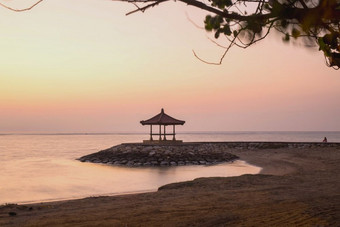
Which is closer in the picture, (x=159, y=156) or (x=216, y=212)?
(x=216, y=212)

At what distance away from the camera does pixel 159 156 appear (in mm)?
26188

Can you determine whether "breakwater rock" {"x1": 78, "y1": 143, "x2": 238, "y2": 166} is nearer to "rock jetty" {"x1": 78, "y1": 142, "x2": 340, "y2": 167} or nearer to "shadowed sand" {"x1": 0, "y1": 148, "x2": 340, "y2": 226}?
"rock jetty" {"x1": 78, "y1": 142, "x2": 340, "y2": 167}

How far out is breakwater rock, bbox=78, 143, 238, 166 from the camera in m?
25.4

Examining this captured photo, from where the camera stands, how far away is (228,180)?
40.1ft

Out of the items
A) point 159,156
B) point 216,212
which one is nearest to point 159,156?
point 159,156

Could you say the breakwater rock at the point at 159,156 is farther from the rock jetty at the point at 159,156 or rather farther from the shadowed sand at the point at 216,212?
the shadowed sand at the point at 216,212

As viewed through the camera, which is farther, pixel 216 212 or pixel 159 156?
pixel 159 156

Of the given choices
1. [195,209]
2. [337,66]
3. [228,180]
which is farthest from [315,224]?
[228,180]

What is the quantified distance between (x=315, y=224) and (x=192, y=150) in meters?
23.0

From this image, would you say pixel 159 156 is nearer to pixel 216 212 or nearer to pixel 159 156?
pixel 159 156

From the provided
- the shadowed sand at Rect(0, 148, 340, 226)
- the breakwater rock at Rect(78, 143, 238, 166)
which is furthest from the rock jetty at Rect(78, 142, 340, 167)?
the shadowed sand at Rect(0, 148, 340, 226)

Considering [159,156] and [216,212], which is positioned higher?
[216,212]

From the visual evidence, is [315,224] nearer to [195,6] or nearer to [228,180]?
[195,6]

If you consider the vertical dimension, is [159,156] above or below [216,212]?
below
